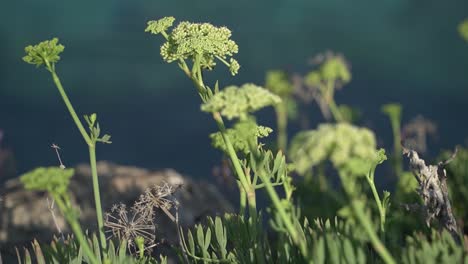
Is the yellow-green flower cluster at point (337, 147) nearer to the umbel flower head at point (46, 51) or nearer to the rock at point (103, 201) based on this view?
the umbel flower head at point (46, 51)

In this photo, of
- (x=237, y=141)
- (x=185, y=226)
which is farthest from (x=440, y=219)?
(x=185, y=226)

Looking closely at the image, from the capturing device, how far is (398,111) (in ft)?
23.4

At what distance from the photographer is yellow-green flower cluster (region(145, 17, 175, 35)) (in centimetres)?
299

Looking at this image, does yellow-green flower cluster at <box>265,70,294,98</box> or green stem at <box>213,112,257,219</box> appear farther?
yellow-green flower cluster at <box>265,70,294,98</box>

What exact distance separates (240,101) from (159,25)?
0.97 metres

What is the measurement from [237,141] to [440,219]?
0.89 m

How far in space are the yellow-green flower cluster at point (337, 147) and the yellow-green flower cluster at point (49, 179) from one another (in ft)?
2.15

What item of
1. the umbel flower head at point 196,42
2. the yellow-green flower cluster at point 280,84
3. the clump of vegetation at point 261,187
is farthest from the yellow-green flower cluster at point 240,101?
the yellow-green flower cluster at point 280,84

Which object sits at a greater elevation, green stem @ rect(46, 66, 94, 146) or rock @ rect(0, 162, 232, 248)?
rock @ rect(0, 162, 232, 248)

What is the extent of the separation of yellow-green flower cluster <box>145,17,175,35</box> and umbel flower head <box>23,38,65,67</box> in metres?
0.42

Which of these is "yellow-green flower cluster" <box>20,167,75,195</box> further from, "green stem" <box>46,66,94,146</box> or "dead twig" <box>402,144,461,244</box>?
"dead twig" <box>402,144,461,244</box>

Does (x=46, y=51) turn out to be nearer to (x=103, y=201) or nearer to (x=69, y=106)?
(x=69, y=106)

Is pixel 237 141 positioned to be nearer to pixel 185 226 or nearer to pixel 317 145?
pixel 317 145

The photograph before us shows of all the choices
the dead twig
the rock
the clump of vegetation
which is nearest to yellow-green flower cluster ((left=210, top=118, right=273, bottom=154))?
the clump of vegetation
